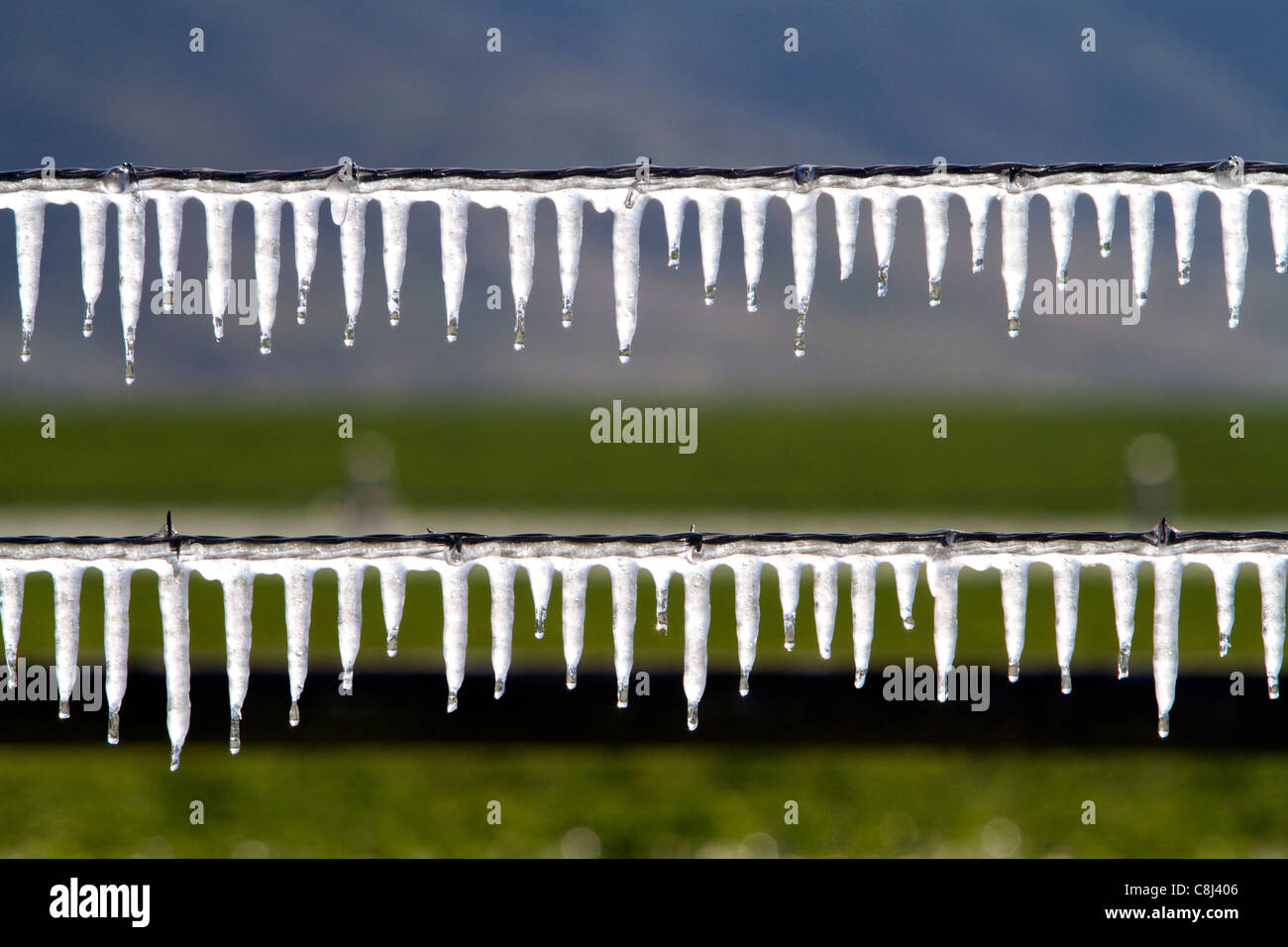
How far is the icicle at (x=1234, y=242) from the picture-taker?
1.84 meters

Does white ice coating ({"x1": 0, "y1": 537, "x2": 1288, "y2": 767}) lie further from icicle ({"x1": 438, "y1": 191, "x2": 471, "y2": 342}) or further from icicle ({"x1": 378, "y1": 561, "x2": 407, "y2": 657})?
icicle ({"x1": 438, "y1": 191, "x2": 471, "y2": 342})

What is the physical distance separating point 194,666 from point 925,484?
11.7 meters

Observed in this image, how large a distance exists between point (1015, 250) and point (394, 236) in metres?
1.04

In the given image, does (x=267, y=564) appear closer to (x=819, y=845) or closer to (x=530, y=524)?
(x=819, y=845)

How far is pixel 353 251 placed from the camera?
72.8 inches

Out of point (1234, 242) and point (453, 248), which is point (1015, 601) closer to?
point (1234, 242)

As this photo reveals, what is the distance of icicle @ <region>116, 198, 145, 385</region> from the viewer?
1.85 meters

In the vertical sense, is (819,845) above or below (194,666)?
below

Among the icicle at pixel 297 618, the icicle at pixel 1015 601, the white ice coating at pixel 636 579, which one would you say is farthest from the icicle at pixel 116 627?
the icicle at pixel 1015 601

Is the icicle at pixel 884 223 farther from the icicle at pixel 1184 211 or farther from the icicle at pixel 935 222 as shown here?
the icicle at pixel 1184 211

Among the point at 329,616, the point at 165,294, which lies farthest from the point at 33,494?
the point at 165,294

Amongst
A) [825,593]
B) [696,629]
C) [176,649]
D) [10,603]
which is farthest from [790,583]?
[10,603]

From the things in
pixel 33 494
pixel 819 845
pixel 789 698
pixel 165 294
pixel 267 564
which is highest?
pixel 33 494

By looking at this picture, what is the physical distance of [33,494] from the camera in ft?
41.2
